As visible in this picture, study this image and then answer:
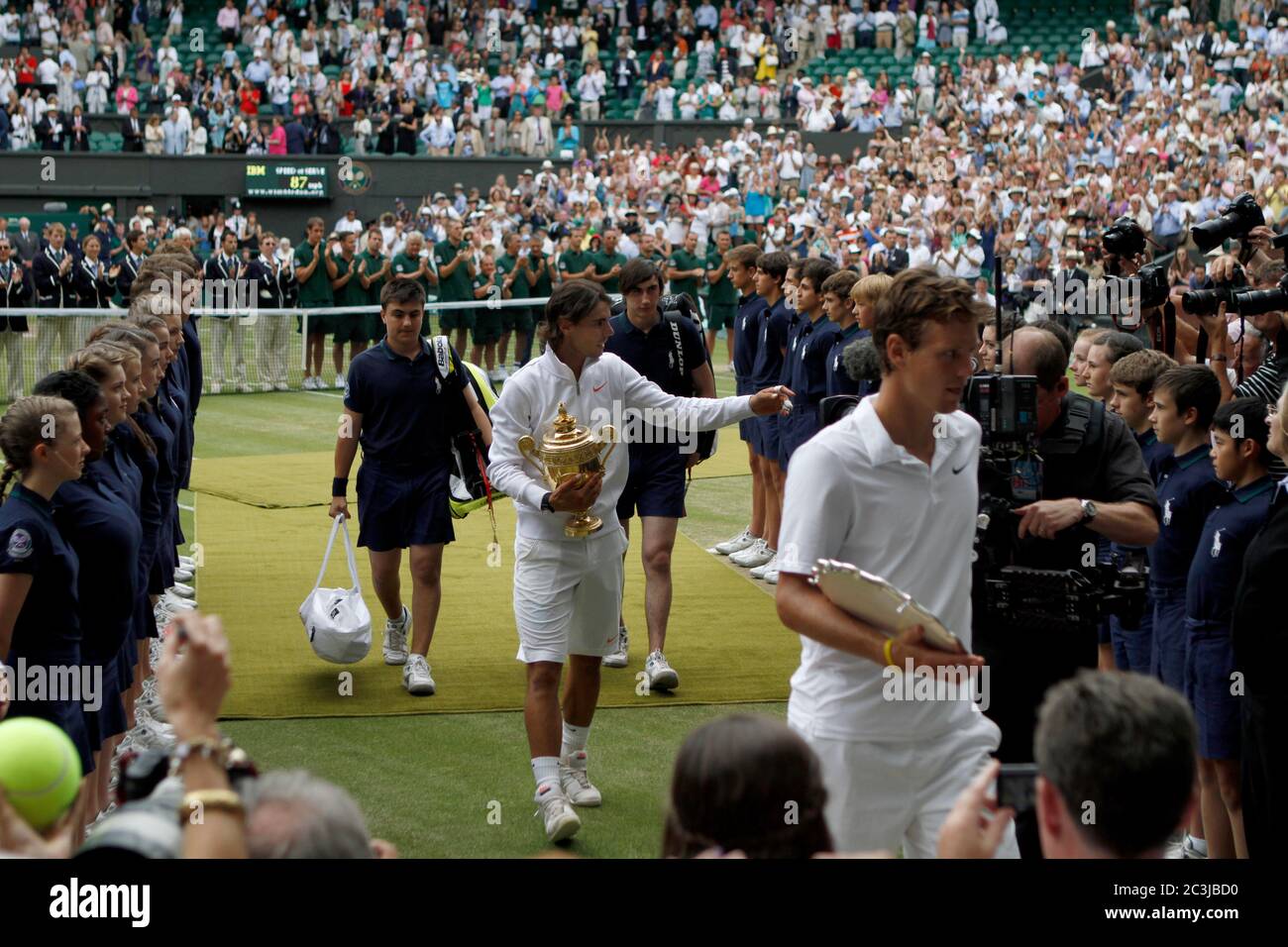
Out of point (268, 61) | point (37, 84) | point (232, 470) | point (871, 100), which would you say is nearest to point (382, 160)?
point (268, 61)

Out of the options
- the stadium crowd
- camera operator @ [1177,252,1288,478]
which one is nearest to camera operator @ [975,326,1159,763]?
the stadium crowd

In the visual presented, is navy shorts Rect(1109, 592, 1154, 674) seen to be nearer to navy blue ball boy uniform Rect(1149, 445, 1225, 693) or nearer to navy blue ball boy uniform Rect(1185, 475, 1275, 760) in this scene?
navy blue ball boy uniform Rect(1149, 445, 1225, 693)

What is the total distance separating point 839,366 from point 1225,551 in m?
4.25

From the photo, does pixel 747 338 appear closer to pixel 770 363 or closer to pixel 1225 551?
pixel 770 363

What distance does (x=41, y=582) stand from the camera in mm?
5074

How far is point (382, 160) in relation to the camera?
33.8m

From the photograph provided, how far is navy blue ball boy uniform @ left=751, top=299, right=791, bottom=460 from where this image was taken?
37.4ft

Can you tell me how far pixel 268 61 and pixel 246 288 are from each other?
16.0 metres

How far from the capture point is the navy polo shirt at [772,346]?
11703 millimetres

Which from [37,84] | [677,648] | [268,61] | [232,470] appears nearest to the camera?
[677,648]

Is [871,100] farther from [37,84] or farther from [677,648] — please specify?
[677,648]

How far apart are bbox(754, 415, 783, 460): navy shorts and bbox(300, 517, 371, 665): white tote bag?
3958 millimetres

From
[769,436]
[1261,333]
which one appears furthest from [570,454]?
[769,436]

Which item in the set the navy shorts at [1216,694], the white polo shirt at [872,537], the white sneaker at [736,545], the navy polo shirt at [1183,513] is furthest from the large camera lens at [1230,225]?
the white polo shirt at [872,537]
